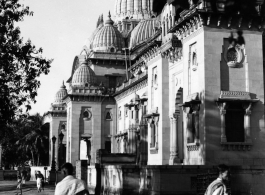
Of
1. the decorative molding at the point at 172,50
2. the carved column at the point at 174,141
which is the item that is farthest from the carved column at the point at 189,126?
the decorative molding at the point at 172,50

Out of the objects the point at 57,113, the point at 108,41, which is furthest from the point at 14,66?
the point at 57,113

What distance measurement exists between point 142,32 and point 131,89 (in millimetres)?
13172

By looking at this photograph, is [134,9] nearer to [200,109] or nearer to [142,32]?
[142,32]

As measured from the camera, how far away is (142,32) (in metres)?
67.8

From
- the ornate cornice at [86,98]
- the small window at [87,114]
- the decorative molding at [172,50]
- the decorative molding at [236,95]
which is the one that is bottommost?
the decorative molding at [236,95]

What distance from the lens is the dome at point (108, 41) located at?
66875 mm

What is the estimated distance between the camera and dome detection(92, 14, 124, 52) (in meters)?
66.9

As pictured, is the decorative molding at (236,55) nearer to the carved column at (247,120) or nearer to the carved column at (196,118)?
the carved column at (247,120)

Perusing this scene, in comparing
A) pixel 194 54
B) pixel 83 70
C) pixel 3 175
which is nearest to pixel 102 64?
pixel 83 70

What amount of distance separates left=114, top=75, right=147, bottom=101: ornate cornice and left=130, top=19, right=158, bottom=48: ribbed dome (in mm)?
8159

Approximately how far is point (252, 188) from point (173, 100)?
44.7 ft

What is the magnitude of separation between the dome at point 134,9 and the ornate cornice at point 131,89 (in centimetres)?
1909

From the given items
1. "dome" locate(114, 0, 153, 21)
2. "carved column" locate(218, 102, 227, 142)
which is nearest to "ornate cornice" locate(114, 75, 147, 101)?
"dome" locate(114, 0, 153, 21)

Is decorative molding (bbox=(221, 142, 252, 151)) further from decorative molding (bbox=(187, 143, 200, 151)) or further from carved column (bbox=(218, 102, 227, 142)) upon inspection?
decorative molding (bbox=(187, 143, 200, 151))
